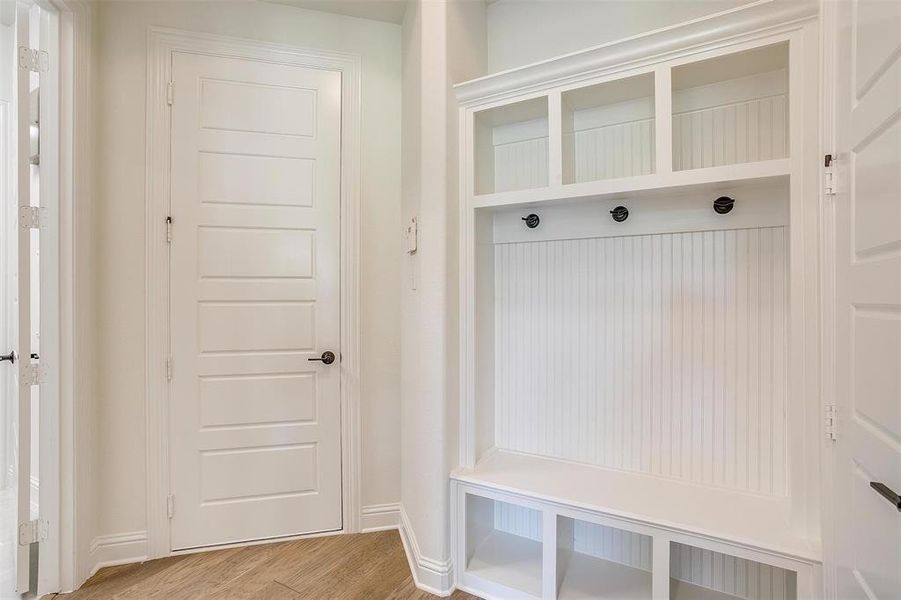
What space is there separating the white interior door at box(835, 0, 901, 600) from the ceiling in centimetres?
193

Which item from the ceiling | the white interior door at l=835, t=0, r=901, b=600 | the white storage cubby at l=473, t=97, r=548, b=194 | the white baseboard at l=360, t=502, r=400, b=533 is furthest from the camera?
the white baseboard at l=360, t=502, r=400, b=533

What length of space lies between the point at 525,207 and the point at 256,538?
219cm

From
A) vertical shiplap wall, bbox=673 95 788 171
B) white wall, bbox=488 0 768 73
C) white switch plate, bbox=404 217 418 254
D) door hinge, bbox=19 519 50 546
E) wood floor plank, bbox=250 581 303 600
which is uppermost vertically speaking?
white wall, bbox=488 0 768 73

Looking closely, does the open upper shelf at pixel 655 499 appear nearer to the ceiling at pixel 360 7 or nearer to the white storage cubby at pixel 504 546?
the white storage cubby at pixel 504 546

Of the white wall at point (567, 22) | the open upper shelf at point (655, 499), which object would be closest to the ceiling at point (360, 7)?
the white wall at point (567, 22)

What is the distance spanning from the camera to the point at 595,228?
6.33 ft

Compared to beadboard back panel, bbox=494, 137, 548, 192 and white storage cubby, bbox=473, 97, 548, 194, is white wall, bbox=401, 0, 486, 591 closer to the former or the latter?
white storage cubby, bbox=473, 97, 548, 194

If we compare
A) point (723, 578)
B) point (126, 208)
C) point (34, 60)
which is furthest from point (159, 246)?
point (723, 578)

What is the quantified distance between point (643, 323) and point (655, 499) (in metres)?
0.70

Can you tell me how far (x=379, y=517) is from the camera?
2418 mm

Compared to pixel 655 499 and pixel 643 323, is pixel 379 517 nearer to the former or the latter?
pixel 655 499

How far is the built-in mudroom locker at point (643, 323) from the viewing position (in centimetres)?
Result: 144

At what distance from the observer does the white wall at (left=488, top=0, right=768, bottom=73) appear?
1780 millimetres

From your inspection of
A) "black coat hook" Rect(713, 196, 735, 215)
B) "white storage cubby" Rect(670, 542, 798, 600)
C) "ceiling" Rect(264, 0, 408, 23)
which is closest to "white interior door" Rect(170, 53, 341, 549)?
"ceiling" Rect(264, 0, 408, 23)
